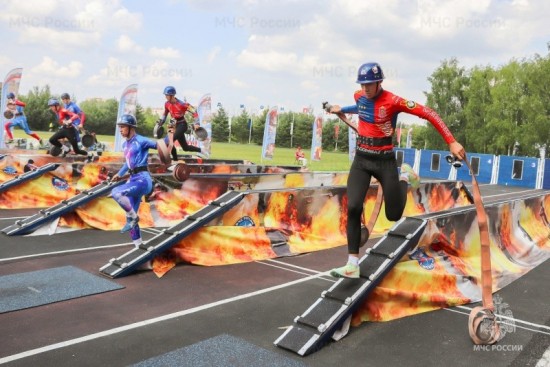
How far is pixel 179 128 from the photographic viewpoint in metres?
14.0

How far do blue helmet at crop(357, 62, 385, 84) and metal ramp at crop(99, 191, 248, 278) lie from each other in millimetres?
3706

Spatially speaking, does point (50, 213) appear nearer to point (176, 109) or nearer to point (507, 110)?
point (176, 109)

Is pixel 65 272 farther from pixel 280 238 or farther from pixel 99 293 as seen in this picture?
pixel 280 238

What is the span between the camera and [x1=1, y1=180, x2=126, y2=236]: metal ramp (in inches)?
373

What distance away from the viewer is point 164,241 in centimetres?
754

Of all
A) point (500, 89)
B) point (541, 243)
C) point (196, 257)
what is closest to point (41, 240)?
point (196, 257)

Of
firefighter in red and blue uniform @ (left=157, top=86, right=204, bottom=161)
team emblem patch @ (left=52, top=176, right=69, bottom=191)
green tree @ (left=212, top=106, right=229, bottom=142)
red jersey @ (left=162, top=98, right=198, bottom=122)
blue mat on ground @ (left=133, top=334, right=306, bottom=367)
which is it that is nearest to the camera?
blue mat on ground @ (left=133, top=334, right=306, bottom=367)

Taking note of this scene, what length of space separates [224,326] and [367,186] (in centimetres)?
231

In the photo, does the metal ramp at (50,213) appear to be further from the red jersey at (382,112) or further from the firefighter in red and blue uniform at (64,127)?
the red jersey at (382,112)

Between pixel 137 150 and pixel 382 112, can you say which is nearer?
pixel 382 112

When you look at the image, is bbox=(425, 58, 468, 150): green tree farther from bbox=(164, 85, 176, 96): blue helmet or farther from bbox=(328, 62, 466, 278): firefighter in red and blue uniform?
bbox=(328, 62, 466, 278): firefighter in red and blue uniform

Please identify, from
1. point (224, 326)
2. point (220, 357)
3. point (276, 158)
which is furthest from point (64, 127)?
point (276, 158)

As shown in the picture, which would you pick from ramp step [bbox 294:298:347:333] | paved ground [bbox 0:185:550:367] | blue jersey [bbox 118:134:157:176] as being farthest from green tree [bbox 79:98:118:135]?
ramp step [bbox 294:298:347:333]

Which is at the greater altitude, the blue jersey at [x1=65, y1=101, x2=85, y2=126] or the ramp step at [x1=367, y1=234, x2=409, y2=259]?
the blue jersey at [x1=65, y1=101, x2=85, y2=126]
